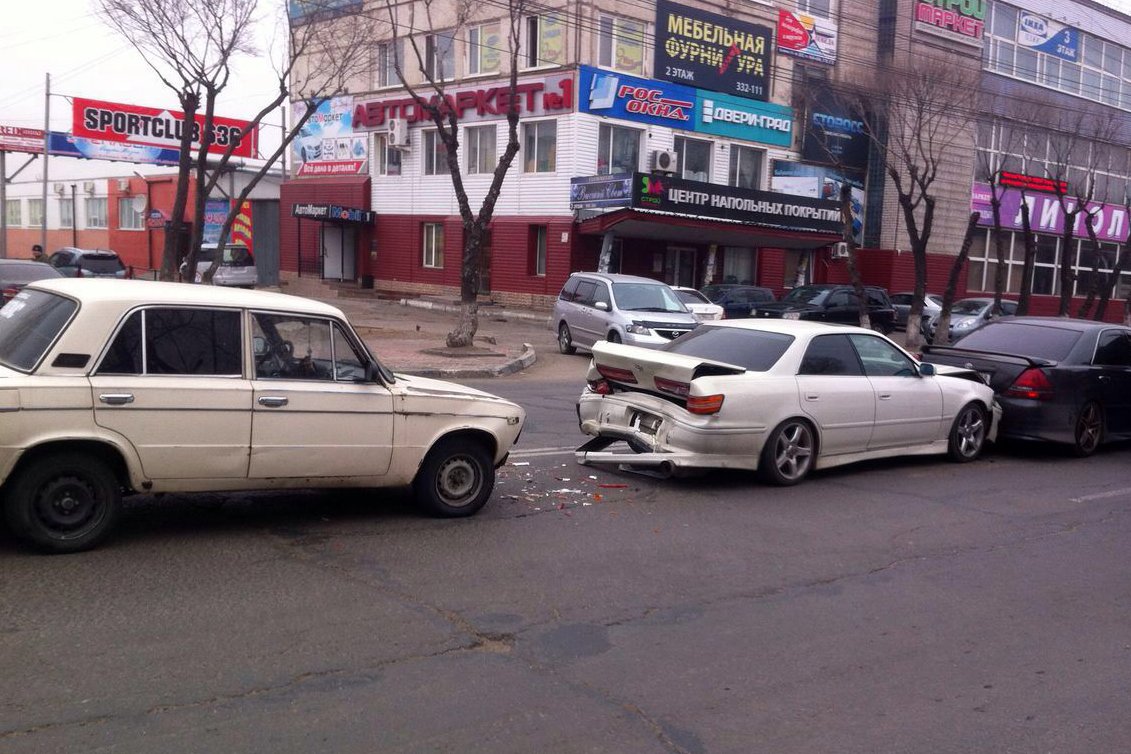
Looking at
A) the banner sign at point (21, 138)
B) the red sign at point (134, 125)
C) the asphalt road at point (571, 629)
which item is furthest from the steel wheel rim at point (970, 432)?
the banner sign at point (21, 138)

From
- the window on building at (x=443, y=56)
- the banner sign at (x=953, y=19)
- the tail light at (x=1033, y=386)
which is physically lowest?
the tail light at (x=1033, y=386)

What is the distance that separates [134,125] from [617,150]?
74.1 feet

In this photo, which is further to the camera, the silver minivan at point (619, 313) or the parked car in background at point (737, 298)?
the parked car in background at point (737, 298)

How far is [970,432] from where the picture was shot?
1081 cm

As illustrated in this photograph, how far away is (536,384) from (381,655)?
11.7 meters

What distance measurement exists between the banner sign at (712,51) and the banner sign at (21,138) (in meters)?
30.0

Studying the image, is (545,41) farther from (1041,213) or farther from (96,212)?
(96,212)

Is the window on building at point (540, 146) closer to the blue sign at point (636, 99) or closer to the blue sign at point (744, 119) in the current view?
the blue sign at point (636, 99)

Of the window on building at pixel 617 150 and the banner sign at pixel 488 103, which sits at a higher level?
the banner sign at pixel 488 103

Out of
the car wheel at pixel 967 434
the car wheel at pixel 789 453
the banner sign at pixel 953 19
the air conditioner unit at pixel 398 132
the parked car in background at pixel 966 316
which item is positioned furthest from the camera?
the banner sign at pixel 953 19

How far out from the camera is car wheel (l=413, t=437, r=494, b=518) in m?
7.31

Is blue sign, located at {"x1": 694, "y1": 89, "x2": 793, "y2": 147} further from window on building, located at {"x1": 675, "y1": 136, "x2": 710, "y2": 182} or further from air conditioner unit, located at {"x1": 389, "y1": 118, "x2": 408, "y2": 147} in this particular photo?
air conditioner unit, located at {"x1": 389, "y1": 118, "x2": 408, "y2": 147}

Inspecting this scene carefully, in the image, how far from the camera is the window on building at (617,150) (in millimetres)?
32375

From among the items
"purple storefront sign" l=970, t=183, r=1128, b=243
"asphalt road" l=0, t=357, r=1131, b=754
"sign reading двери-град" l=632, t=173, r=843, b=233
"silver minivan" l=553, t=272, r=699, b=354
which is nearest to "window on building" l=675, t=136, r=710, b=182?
"sign reading двери-град" l=632, t=173, r=843, b=233
